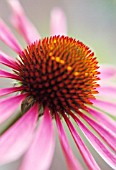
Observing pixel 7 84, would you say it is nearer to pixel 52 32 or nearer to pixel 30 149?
pixel 52 32

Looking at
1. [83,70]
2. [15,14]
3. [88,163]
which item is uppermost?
[15,14]

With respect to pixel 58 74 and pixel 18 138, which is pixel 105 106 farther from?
pixel 18 138

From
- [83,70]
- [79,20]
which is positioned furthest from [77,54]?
[79,20]

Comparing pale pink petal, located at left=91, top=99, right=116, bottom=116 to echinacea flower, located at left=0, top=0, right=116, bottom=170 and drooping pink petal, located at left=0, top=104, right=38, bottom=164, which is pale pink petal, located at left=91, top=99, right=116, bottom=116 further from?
drooping pink petal, located at left=0, top=104, right=38, bottom=164

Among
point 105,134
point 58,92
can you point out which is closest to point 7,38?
point 58,92

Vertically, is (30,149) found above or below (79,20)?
below

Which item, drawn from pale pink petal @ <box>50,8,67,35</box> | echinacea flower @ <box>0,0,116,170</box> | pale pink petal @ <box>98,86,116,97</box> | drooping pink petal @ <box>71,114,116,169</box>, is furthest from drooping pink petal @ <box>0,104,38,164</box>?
pale pink petal @ <box>50,8,67,35</box>

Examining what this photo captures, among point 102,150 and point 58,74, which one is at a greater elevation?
point 58,74
